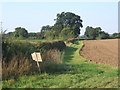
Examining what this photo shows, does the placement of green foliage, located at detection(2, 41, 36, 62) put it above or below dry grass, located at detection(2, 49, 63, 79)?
above

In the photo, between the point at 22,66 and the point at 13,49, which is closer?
the point at 22,66

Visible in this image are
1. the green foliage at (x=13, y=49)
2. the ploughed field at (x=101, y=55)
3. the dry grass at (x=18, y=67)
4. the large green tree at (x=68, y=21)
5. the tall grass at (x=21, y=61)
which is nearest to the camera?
the dry grass at (x=18, y=67)

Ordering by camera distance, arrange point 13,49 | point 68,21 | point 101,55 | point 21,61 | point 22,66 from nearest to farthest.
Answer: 1. point 22,66
2. point 21,61
3. point 13,49
4. point 101,55
5. point 68,21

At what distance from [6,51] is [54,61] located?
351 cm

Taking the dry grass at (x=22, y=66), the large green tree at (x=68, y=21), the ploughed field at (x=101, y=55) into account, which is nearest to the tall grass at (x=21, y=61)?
the dry grass at (x=22, y=66)

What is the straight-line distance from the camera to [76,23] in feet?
345

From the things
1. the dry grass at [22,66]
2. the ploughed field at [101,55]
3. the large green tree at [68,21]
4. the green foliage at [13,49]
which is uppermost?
the large green tree at [68,21]

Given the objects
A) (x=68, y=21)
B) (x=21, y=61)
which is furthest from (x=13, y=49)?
(x=68, y=21)

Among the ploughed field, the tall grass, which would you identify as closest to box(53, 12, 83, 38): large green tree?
the ploughed field

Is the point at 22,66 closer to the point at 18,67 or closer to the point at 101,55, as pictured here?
the point at 18,67

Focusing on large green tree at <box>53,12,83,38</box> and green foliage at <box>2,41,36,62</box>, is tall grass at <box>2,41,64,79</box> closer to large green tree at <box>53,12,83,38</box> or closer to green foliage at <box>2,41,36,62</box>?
green foliage at <box>2,41,36,62</box>

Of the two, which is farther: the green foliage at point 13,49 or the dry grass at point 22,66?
the green foliage at point 13,49

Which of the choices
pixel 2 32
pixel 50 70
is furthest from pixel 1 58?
pixel 50 70

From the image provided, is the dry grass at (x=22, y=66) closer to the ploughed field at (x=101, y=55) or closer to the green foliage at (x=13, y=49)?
the green foliage at (x=13, y=49)
